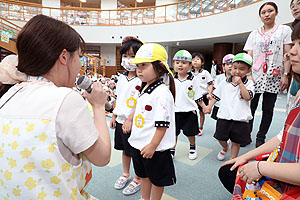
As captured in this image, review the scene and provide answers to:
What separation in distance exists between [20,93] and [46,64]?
0.42ft

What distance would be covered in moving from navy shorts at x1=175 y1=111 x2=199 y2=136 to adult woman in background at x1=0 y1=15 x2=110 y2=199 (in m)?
1.48

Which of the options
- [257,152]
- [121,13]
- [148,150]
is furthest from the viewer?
[121,13]

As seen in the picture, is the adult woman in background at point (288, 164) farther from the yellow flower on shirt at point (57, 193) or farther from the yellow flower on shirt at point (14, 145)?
the yellow flower on shirt at point (14, 145)

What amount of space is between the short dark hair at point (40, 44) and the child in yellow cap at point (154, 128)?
61 cm

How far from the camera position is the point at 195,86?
2193 millimetres

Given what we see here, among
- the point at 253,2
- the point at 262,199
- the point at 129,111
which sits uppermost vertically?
the point at 253,2

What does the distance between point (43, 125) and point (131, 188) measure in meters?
1.11

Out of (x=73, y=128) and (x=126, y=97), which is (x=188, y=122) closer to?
(x=126, y=97)

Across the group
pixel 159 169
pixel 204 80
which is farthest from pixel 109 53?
pixel 159 169

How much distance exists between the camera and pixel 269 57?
2.01 m

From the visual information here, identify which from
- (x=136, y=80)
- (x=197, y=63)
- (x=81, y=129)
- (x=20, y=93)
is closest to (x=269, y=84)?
(x=197, y=63)

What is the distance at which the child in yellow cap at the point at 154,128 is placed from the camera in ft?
3.80

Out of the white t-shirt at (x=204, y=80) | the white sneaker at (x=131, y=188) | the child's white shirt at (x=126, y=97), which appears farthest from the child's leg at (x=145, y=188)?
the white t-shirt at (x=204, y=80)

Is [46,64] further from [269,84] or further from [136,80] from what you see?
[269,84]
